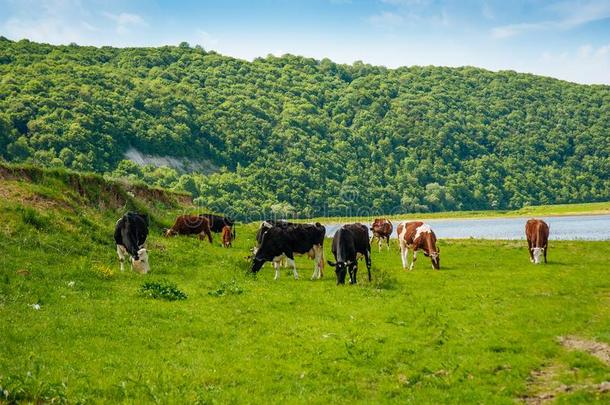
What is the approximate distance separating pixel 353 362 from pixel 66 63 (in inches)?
7879

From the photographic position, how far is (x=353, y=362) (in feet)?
42.9

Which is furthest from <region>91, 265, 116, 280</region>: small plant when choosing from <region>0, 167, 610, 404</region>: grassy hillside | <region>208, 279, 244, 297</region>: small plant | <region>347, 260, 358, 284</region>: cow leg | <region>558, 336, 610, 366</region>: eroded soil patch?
<region>558, 336, 610, 366</region>: eroded soil patch

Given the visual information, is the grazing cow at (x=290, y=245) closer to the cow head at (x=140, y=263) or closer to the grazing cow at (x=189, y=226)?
the cow head at (x=140, y=263)

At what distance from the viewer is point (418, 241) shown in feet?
99.1

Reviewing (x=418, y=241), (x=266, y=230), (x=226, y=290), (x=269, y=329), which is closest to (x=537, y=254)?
(x=418, y=241)

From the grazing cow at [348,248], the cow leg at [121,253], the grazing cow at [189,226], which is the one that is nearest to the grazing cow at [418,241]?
the grazing cow at [348,248]

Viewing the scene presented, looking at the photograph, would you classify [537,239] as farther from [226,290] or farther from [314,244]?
[226,290]

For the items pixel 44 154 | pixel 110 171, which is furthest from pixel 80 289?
pixel 110 171

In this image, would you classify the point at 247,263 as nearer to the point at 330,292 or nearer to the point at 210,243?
the point at 330,292

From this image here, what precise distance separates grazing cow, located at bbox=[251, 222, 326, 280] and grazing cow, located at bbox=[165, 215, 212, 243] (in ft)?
41.1

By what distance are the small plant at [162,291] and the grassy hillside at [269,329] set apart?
438 millimetres

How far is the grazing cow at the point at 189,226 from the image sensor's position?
37.5m

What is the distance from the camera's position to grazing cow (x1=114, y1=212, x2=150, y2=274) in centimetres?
2381

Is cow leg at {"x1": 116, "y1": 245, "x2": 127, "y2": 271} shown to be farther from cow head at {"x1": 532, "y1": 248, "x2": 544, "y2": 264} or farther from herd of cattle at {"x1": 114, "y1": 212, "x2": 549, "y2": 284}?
cow head at {"x1": 532, "y1": 248, "x2": 544, "y2": 264}
